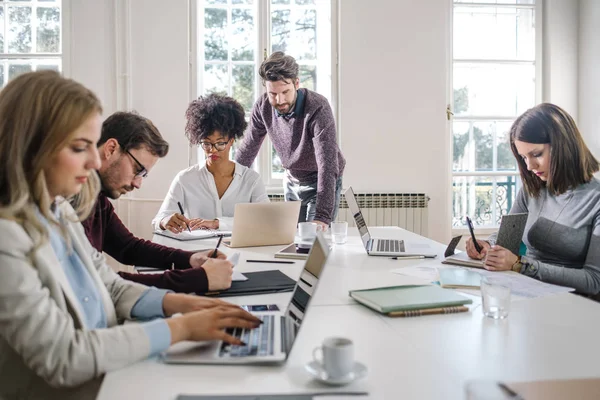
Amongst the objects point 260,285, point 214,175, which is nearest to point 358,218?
point 260,285

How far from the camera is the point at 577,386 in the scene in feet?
2.61

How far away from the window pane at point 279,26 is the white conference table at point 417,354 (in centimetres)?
313

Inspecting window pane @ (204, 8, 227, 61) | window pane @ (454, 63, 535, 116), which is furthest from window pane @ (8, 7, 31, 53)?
window pane @ (454, 63, 535, 116)

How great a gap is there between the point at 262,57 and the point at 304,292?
10.8 ft

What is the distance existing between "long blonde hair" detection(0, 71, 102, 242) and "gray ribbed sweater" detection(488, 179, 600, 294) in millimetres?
1473

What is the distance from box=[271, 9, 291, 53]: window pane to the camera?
421 centimetres

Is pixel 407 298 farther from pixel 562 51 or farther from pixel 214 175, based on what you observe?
pixel 562 51

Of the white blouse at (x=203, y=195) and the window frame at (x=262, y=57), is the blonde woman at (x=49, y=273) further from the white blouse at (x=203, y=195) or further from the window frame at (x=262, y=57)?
the window frame at (x=262, y=57)

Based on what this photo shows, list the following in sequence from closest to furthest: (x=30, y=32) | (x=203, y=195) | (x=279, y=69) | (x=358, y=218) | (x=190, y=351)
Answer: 1. (x=190, y=351)
2. (x=358, y=218)
3. (x=279, y=69)
4. (x=203, y=195)
5. (x=30, y=32)

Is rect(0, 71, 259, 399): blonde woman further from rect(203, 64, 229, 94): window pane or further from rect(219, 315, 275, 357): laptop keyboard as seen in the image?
rect(203, 64, 229, 94): window pane

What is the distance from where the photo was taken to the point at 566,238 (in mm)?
1953

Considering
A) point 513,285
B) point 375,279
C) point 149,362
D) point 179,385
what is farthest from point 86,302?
point 513,285

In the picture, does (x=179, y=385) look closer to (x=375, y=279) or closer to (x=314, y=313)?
(x=314, y=313)

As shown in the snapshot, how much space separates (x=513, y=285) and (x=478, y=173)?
304 centimetres
